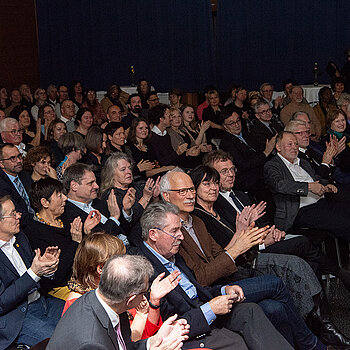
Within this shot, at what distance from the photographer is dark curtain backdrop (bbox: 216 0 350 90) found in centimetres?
987

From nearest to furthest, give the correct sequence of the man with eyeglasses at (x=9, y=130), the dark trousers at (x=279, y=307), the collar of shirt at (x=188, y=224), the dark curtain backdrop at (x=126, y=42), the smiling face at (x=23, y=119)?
the dark trousers at (x=279, y=307) → the collar of shirt at (x=188, y=224) → the man with eyeglasses at (x=9, y=130) → the smiling face at (x=23, y=119) → the dark curtain backdrop at (x=126, y=42)

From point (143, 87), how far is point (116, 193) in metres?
4.83

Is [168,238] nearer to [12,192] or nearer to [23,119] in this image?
A: [12,192]

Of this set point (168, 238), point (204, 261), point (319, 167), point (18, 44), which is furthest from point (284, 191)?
point (18, 44)

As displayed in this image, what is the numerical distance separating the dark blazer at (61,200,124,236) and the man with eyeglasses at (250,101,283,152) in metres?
2.59

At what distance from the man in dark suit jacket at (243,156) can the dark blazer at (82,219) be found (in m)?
1.71

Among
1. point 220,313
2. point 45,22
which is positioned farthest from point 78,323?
point 45,22

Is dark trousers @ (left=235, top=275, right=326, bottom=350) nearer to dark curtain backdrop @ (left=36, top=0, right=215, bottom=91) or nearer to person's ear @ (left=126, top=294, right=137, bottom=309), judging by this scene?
person's ear @ (left=126, top=294, right=137, bottom=309)

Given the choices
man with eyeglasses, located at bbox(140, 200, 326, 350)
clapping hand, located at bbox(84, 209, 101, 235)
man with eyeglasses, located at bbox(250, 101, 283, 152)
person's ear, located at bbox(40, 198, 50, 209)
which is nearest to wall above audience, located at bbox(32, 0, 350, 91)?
man with eyeglasses, located at bbox(250, 101, 283, 152)

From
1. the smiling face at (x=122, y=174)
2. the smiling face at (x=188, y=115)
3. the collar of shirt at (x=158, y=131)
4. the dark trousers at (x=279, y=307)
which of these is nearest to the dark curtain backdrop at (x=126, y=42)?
the smiling face at (x=188, y=115)

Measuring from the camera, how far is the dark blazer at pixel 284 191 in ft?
13.2

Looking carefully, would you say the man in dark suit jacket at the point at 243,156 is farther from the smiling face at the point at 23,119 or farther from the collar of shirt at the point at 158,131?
the smiling face at the point at 23,119

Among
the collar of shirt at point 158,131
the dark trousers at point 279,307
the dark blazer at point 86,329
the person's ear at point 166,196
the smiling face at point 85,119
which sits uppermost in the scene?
the smiling face at point 85,119

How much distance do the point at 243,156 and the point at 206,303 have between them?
8.92 feet
